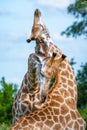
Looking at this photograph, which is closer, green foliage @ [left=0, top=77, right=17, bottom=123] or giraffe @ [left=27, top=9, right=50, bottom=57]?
giraffe @ [left=27, top=9, right=50, bottom=57]

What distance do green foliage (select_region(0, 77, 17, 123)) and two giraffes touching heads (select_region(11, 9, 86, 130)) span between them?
233 inches

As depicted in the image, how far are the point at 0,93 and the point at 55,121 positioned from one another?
6.68 meters

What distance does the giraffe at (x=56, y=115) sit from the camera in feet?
14.9

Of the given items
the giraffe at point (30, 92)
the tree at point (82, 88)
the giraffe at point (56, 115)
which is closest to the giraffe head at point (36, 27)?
the giraffe at point (30, 92)

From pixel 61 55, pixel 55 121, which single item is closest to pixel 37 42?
pixel 61 55

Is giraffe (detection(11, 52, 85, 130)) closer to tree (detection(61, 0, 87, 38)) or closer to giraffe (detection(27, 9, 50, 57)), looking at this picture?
giraffe (detection(27, 9, 50, 57))

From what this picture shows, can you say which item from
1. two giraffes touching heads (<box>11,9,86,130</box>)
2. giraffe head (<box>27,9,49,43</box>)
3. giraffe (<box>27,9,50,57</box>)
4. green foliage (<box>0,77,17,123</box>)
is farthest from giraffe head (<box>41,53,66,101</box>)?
green foliage (<box>0,77,17,123</box>)

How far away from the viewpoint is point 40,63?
4398mm

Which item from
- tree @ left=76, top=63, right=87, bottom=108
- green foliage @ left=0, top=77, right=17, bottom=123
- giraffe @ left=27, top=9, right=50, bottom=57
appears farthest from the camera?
tree @ left=76, top=63, right=87, bottom=108

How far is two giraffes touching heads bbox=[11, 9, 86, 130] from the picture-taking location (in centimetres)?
451

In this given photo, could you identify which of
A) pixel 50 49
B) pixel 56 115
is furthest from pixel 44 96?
pixel 50 49

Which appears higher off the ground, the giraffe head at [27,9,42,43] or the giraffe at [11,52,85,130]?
the giraffe head at [27,9,42,43]

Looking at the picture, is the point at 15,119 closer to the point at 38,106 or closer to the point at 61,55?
the point at 38,106

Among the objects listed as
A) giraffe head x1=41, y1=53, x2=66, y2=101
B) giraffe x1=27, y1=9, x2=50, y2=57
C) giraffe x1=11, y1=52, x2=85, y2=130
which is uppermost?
giraffe x1=27, y1=9, x2=50, y2=57
